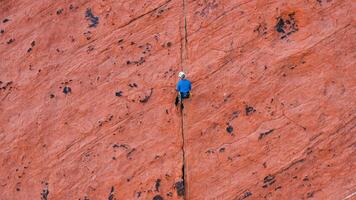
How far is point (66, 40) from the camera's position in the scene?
1159 cm

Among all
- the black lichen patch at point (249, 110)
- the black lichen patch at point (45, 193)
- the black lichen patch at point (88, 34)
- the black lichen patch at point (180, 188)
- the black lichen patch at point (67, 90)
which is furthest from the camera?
the black lichen patch at point (88, 34)

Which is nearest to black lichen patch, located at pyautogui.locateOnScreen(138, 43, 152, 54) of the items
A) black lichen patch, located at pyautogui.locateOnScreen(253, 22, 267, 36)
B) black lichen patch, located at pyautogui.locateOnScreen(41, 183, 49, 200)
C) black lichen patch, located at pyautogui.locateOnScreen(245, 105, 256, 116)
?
black lichen patch, located at pyautogui.locateOnScreen(253, 22, 267, 36)

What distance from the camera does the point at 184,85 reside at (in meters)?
10.4

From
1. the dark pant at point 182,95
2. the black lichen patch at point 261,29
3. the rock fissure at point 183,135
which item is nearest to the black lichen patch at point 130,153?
the rock fissure at point 183,135

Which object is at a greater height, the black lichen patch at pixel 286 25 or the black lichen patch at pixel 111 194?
the black lichen patch at pixel 286 25

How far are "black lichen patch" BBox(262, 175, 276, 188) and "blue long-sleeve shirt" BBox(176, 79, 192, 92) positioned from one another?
2.38m

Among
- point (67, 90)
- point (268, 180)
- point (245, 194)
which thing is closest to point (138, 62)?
point (67, 90)

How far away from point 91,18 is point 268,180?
207 inches

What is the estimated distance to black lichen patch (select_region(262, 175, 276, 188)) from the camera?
409 inches

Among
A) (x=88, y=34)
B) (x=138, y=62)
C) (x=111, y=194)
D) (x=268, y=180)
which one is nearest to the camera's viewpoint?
(x=268, y=180)

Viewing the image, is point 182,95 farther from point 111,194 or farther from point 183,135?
point 111,194

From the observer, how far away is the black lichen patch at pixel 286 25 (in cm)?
1084

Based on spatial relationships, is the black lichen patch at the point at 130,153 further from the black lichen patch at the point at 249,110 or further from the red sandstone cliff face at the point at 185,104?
the black lichen patch at the point at 249,110

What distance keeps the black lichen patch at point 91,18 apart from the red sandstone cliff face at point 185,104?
0.02 m
